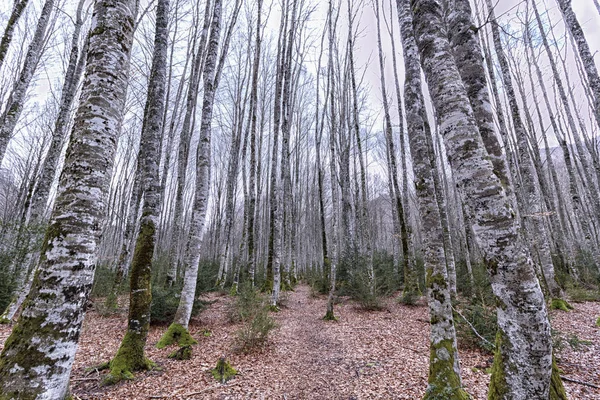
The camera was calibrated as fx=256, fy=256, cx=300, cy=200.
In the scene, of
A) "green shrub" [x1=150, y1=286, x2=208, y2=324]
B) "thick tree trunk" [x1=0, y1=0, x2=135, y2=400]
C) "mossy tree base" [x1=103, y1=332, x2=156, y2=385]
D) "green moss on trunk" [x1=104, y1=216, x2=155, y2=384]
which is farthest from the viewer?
"green shrub" [x1=150, y1=286, x2=208, y2=324]

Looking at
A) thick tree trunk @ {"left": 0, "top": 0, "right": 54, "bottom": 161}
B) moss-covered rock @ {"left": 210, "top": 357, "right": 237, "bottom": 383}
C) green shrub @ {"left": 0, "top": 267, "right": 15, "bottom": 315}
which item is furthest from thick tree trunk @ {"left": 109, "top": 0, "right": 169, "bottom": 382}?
green shrub @ {"left": 0, "top": 267, "right": 15, "bottom": 315}

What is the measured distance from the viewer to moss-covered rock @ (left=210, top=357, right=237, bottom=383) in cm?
369

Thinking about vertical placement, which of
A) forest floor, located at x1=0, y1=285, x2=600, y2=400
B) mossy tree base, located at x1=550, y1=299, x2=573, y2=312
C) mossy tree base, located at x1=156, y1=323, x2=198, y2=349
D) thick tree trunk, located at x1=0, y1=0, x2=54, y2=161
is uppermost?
thick tree trunk, located at x1=0, y1=0, x2=54, y2=161

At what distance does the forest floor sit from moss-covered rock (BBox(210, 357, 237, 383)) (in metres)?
0.08

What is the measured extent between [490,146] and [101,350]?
672 cm

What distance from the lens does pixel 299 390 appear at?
11.4ft

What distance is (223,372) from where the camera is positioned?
3.75m

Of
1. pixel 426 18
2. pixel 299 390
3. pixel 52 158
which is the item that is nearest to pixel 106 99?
pixel 426 18

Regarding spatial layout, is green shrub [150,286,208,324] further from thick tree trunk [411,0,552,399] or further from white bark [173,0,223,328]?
thick tree trunk [411,0,552,399]

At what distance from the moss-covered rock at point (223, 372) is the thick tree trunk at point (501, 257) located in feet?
10.8

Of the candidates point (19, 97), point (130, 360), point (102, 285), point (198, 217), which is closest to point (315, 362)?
point (130, 360)

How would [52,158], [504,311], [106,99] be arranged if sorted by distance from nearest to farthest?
[504,311] < [106,99] < [52,158]

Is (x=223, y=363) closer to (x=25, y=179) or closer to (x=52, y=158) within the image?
(x=52, y=158)

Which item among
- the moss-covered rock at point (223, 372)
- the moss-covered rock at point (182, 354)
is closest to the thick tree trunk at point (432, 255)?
the moss-covered rock at point (223, 372)
